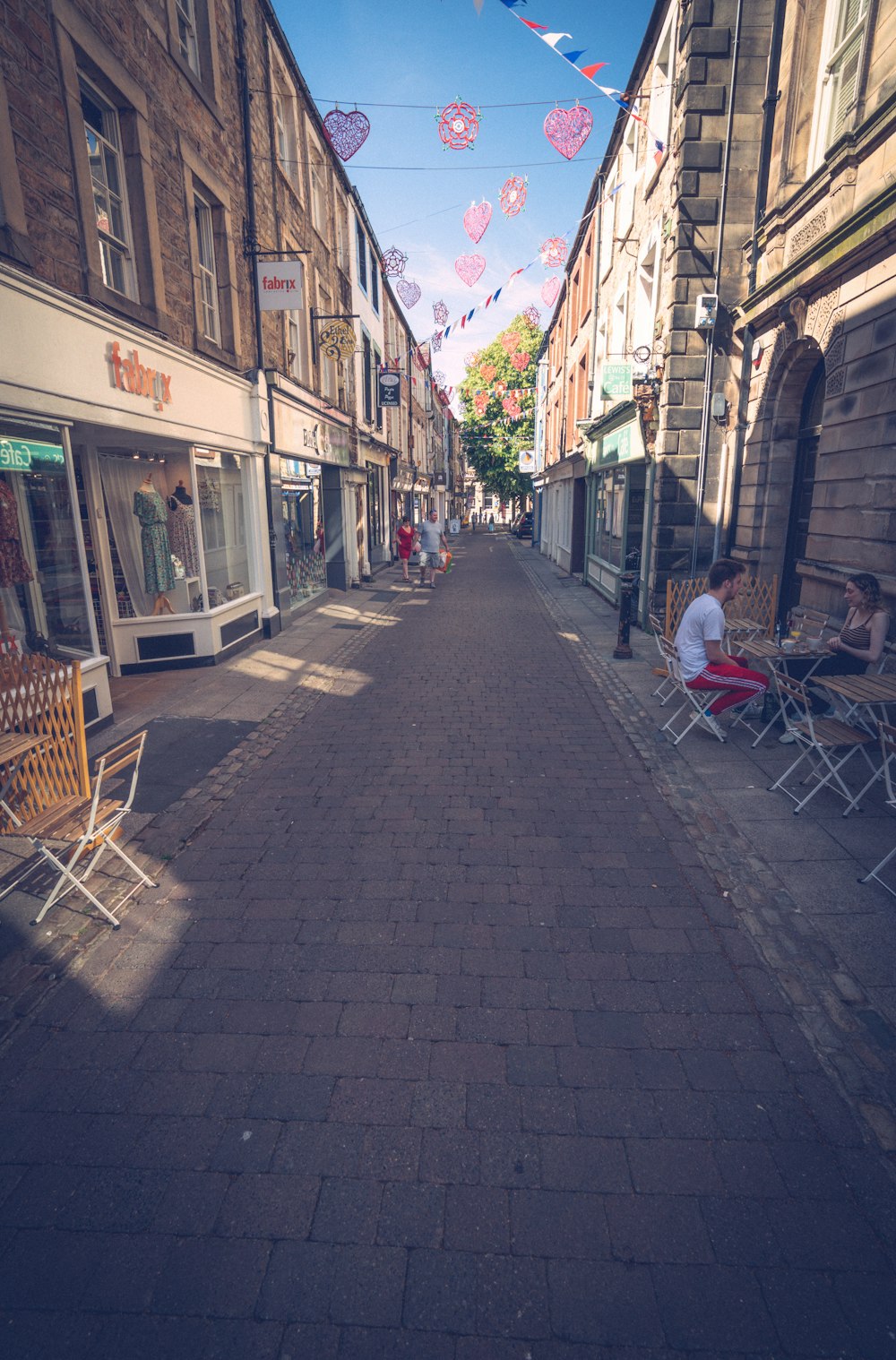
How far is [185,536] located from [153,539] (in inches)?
25.1

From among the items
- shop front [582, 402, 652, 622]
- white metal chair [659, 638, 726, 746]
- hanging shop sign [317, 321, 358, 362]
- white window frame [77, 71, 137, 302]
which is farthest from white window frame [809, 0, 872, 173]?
hanging shop sign [317, 321, 358, 362]

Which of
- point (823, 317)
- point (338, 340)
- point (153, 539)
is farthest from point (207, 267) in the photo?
point (823, 317)

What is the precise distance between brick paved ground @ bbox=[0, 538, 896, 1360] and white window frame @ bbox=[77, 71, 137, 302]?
710 cm

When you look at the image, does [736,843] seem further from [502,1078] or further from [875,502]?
[875,502]

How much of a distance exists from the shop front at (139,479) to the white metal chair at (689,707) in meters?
6.01

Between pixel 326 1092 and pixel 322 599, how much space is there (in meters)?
14.8

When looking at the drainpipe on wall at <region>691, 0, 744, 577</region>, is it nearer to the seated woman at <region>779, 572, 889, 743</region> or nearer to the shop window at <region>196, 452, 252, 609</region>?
the seated woman at <region>779, 572, 889, 743</region>

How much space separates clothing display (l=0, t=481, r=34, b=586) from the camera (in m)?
6.41

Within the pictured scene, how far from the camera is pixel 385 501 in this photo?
89.0 feet

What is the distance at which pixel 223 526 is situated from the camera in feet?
37.3

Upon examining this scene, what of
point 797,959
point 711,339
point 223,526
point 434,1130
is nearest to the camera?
point 434,1130

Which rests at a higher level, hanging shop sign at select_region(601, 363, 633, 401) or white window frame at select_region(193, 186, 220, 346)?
white window frame at select_region(193, 186, 220, 346)

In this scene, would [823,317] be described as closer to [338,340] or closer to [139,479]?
[139,479]

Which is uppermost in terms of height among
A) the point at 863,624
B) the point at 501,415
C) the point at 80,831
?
the point at 501,415
